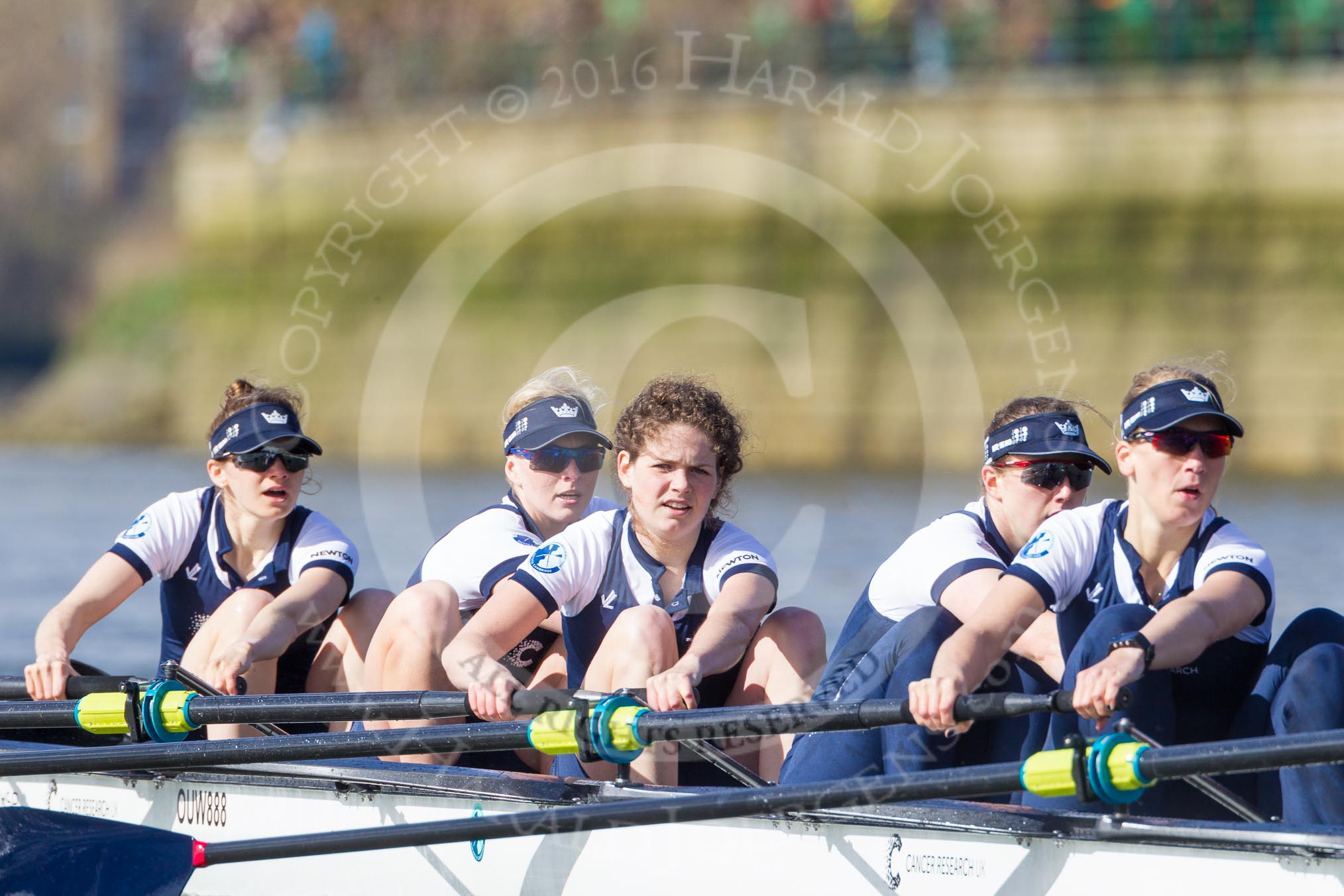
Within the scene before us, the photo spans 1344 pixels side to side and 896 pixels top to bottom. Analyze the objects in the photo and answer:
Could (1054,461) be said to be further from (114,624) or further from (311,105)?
(311,105)

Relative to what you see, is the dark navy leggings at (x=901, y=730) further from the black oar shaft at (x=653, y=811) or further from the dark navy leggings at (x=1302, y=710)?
the dark navy leggings at (x=1302, y=710)

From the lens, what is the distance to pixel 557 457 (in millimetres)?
4539

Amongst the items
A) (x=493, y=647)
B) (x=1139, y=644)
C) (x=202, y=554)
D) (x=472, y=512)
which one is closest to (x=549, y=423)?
(x=493, y=647)

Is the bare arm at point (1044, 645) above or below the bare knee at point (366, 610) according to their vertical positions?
below

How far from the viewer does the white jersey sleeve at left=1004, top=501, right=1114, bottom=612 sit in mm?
3543

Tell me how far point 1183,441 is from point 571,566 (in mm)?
1424

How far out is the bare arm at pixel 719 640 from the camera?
12.0 feet

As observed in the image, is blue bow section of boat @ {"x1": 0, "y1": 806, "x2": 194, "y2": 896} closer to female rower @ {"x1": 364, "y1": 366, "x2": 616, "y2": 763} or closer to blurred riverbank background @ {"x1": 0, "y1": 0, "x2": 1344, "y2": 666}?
female rower @ {"x1": 364, "y1": 366, "x2": 616, "y2": 763}

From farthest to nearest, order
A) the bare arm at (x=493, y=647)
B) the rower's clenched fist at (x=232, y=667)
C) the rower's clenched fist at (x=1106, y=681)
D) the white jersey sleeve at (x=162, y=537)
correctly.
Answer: the white jersey sleeve at (x=162, y=537), the rower's clenched fist at (x=232, y=667), the bare arm at (x=493, y=647), the rower's clenched fist at (x=1106, y=681)

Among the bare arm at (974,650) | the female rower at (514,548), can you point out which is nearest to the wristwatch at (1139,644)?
the bare arm at (974,650)

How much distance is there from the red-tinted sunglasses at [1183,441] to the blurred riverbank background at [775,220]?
25.3 feet

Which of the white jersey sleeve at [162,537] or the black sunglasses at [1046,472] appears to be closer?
the black sunglasses at [1046,472]

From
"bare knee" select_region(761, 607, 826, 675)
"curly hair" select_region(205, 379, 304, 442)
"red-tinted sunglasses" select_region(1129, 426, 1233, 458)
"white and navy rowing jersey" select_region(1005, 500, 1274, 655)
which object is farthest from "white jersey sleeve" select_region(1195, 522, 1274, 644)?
"curly hair" select_region(205, 379, 304, 442)

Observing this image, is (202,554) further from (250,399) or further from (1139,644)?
(1139,644)
